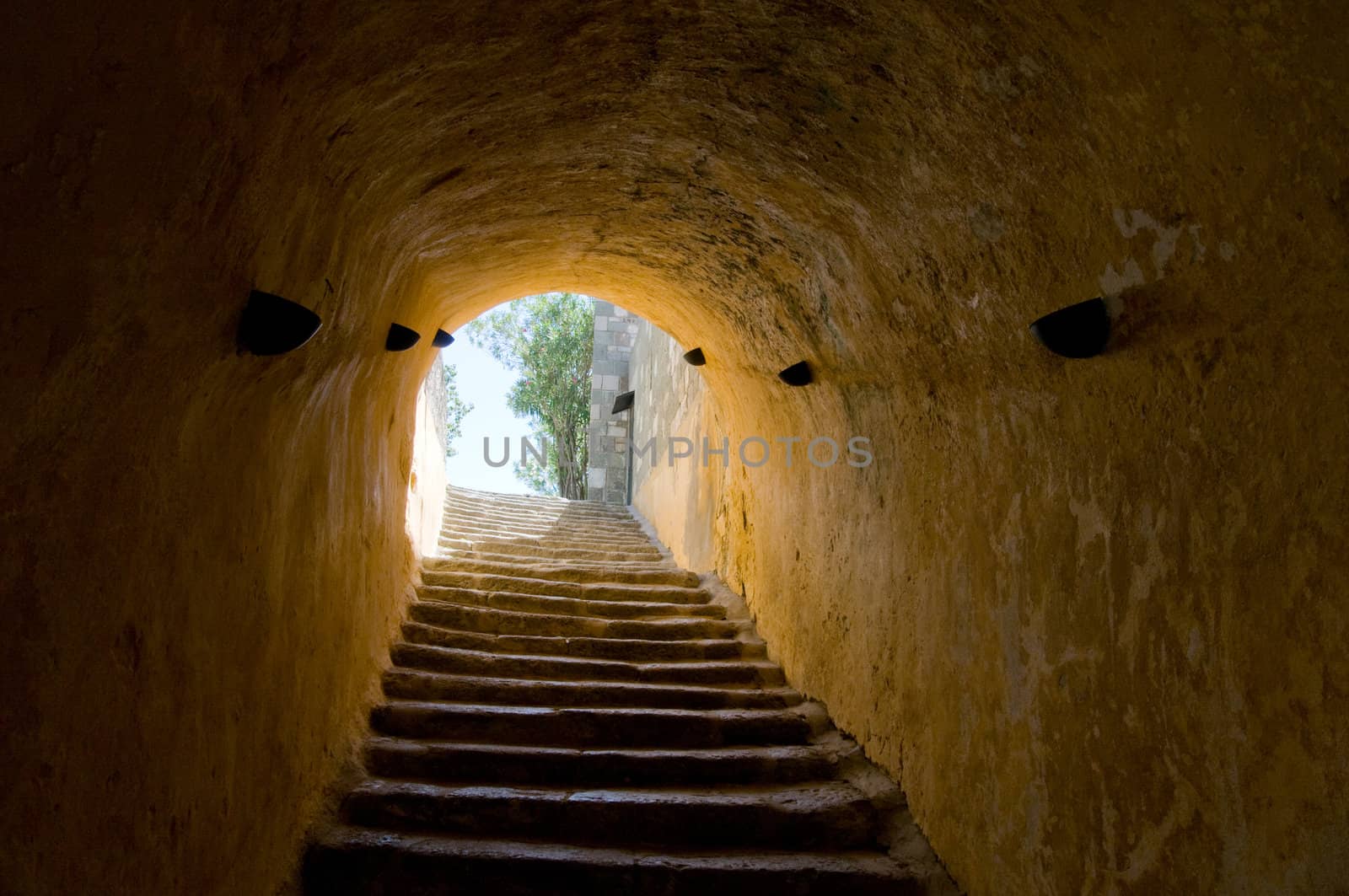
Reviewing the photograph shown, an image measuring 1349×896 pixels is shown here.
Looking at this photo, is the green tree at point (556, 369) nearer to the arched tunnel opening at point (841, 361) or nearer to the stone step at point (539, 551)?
the stone step at point (539, 551)

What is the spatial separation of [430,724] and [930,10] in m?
3.64

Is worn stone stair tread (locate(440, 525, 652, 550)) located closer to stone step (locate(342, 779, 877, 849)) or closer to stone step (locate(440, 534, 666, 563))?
stone step (locate(440, 534, 666, 563))

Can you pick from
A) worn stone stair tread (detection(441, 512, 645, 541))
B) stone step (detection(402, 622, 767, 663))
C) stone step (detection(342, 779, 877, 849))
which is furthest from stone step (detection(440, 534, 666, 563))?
stone step (detection(342, 779, 877, 849))

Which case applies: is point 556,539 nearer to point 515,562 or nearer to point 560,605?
point 515,562

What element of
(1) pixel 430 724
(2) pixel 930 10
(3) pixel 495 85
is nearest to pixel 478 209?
(3) pixel 495 85

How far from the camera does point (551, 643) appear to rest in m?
5.24

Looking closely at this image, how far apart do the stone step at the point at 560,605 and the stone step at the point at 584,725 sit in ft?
4.43

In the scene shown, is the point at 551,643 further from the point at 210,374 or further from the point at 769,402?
the point at 210,374

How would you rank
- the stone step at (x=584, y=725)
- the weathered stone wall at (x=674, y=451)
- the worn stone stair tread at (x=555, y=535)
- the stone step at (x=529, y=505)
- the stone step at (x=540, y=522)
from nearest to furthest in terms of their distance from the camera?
the stone step at (x=584, y=725) < the weathered stone wall at (x=674, y=451) < the worn stone stair tread at (x=555, y=535) < the stone step at (x=540, y=522) < the stone step at (x=529, y=505)

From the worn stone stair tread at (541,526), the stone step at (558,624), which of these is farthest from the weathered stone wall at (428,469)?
the stone step at (558,624)

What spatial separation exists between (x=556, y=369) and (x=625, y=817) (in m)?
15.4

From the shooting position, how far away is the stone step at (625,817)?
11.6 ft

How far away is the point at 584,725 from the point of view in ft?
14.1

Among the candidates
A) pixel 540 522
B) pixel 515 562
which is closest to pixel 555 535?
pixel 540 522
